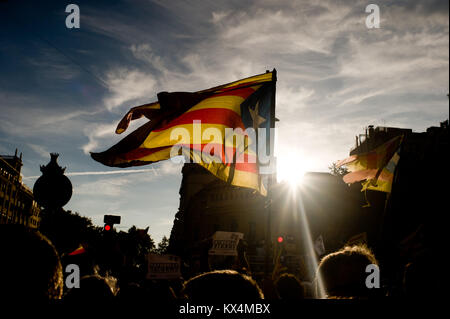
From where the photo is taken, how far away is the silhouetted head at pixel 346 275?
102 inches

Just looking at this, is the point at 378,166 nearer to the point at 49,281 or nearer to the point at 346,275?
the point at 346,275

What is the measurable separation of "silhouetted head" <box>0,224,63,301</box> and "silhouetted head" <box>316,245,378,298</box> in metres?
1.92

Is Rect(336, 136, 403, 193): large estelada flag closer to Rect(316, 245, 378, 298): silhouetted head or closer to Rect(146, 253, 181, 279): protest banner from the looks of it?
Rect(316, 245, 378, 298): silhouetted head

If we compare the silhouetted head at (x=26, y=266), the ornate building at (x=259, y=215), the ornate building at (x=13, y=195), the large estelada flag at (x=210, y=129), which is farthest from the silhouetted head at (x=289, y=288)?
the ornate building at (x=13, y=195)

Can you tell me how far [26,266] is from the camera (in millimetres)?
1865

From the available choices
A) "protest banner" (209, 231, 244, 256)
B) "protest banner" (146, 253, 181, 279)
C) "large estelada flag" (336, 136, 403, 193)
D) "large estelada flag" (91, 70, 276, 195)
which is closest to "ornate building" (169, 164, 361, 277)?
"protest banner" (209, 231, 244, 256)

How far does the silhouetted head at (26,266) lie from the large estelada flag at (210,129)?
163 inches

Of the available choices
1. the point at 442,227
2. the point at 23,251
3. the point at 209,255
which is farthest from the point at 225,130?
the point at 209,255

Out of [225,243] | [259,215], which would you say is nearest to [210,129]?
[225,243]

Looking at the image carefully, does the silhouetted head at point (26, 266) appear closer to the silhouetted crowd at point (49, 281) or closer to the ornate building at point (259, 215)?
the silhouetted crowd at point (49, 281)

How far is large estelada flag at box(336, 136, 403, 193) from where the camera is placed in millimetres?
6581
